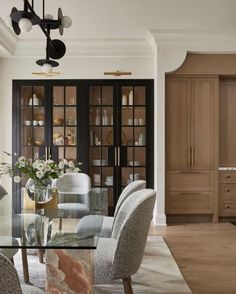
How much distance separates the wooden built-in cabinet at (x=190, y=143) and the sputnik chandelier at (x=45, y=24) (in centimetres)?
257

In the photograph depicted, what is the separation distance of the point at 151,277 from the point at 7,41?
12.9 ft

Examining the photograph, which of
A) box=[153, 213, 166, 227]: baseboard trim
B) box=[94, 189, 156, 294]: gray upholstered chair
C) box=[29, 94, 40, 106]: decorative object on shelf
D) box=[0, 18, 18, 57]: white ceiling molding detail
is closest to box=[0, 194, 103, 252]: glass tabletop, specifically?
box=[94, 189, 156, 294]: gray upholstered chair

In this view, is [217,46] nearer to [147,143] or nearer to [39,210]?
[147,143]

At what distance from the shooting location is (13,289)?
1213 millimetres

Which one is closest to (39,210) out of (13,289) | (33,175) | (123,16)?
(33,175)

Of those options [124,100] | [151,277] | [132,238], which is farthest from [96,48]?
[132,238]

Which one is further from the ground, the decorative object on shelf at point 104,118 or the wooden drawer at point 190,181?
the decorative object on shelf at point 104,118

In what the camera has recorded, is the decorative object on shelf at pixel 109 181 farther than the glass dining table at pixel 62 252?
Yes

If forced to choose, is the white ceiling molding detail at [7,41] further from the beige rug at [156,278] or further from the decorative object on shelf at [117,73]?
the beige rug at [156,278]

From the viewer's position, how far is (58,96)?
6.25 meters

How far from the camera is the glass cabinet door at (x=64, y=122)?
624 cm

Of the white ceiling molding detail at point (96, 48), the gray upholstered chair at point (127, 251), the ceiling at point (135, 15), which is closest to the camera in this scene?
the gray upholstered chair at point (127, 251)

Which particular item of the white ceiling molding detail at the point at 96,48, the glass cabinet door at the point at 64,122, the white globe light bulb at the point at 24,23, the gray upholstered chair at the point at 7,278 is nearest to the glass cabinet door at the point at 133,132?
the white ceiling molding detail at the point at 96,48

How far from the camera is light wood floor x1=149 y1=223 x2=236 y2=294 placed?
10.8 ft
